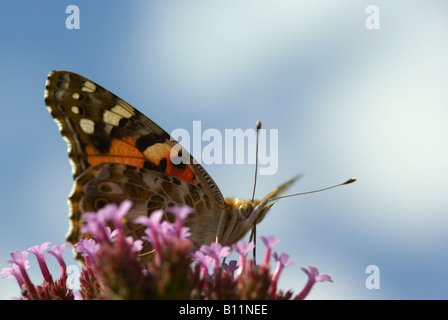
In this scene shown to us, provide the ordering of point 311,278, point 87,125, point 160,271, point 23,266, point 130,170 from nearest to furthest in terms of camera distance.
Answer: point 160,271
point 311,278
point 23,266
point 130,170
point 87,125

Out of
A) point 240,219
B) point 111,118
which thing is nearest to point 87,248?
point 240,219

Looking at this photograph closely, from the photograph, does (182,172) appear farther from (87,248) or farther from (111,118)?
(87,248)

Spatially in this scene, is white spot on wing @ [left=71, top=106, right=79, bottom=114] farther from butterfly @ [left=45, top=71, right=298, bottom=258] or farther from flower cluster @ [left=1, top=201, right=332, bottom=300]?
flower cluster @ [left=1, top=201, right=332, bottom=300]

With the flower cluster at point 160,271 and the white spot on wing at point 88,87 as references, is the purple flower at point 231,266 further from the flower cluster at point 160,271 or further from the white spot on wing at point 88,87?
the white spot on wing at point 88,87
